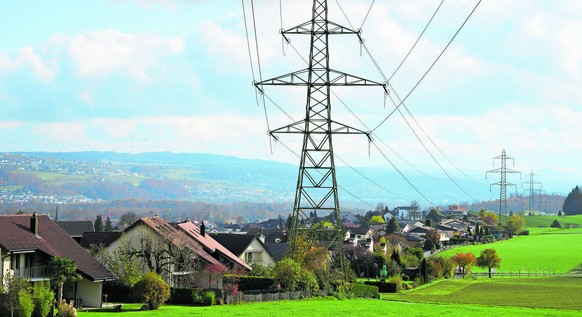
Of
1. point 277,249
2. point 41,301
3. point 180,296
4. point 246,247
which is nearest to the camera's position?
point 41,301

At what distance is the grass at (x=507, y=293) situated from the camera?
7875 centimetres

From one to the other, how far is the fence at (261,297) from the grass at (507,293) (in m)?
15.9

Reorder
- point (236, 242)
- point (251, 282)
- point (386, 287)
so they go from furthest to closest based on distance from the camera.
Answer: point (236, 242) < point (386, 287) < point (251, 282)

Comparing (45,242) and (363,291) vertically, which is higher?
(45,242)

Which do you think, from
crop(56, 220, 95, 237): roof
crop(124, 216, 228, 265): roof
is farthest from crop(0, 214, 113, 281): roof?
crop(56, 220, 95, 237): roof

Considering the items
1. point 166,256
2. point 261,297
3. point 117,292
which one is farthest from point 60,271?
point 166,256

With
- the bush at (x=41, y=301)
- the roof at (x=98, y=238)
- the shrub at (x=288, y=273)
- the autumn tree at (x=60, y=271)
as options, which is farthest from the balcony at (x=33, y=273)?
the roof at (x=98, y=238)

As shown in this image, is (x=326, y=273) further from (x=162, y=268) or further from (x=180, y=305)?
(x=180, y=305)

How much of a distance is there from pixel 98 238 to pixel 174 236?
886 cm

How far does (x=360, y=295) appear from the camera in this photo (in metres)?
77.6

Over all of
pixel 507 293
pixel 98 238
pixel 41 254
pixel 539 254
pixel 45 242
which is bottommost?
pixel 507 293

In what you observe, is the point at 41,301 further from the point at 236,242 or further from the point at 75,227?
the point at 75,227

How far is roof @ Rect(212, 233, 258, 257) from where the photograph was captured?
98250 millimetres

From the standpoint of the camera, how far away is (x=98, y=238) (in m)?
83.6
